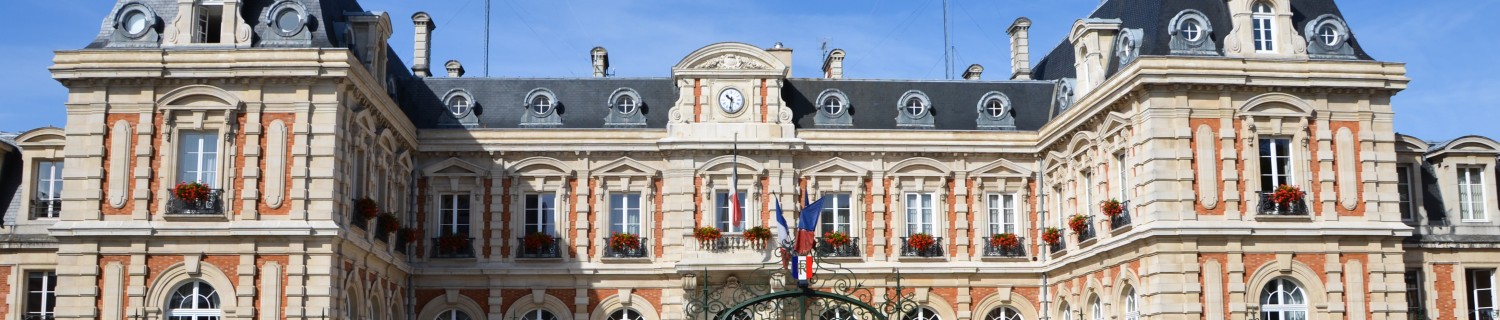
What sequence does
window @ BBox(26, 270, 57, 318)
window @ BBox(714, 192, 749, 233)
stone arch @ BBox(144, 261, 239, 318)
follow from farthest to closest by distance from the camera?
window @ BBox(714, 192, 749, 233) → window @ BBox(26, 270, 57, 318) → stone arch @ BBox(144, 261, 239, 318)

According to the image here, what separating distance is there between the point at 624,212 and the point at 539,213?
1696 millimetres

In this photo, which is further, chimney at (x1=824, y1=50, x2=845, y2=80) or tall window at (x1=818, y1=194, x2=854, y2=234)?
chimney at (x1=824, y1=50, x2=845, y2=80)

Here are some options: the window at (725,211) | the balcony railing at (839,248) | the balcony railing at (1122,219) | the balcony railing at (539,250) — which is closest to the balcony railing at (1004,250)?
the balcony railing at (839,248)

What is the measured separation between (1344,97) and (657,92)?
13528 millimetres

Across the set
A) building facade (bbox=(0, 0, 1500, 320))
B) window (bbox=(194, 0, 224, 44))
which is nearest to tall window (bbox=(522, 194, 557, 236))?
building facade (bbox=(0, 0, 1500, 320))

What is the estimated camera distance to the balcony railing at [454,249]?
1309 inches

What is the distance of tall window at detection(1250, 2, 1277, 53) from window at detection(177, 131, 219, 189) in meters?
17.3

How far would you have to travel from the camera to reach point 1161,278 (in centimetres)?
2731

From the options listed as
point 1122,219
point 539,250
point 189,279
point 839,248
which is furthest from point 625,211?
point 1122,219

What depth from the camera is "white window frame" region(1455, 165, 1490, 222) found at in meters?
31.6

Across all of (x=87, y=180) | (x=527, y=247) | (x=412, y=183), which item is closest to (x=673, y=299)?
(x=527, y=247)

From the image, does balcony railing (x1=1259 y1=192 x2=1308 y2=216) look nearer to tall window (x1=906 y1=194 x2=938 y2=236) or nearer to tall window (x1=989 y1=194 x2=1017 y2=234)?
tall window (x1=989 y1=194 x2=1017 y2=234)

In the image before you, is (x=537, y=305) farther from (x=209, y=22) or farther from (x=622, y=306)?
(x=209, y=22)

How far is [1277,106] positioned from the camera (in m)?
28.3
